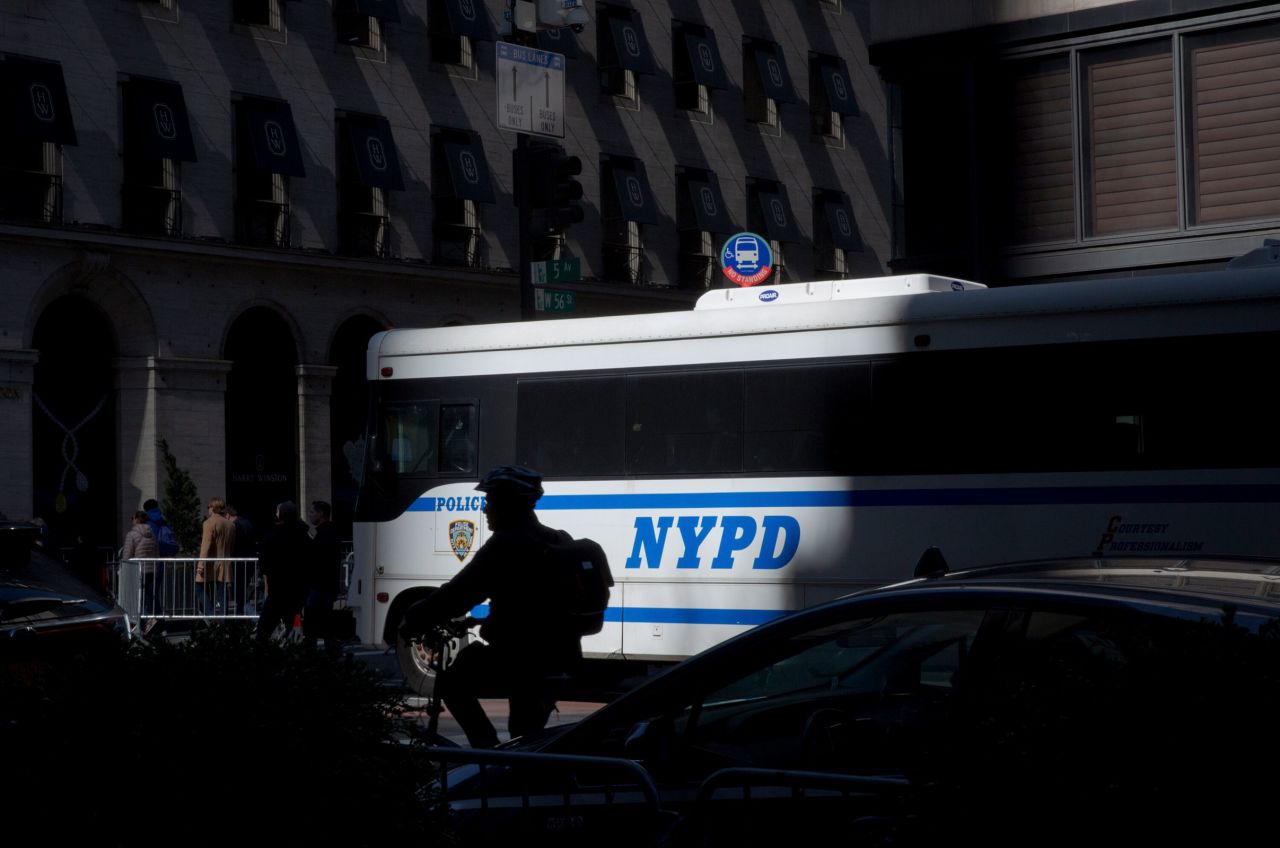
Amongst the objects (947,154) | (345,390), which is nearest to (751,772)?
(947,154)

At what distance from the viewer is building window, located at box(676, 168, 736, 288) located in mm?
41781

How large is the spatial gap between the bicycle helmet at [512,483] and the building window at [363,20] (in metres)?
26.8

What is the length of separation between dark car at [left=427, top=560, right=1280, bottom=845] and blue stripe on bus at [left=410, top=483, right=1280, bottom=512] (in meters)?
8.21

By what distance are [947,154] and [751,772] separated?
17.0 meters

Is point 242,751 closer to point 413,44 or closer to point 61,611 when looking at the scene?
point 61,611

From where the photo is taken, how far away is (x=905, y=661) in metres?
5.30

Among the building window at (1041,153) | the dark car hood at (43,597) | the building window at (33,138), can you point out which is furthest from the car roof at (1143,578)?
the building window at (33,138)

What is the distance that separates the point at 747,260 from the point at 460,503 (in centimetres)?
885

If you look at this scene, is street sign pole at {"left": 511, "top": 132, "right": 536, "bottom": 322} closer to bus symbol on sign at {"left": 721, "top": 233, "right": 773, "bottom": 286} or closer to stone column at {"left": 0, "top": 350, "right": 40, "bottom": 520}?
bus symbol on sign at {"left": 721, "top": 233, "right": 773, "bottom": 286}

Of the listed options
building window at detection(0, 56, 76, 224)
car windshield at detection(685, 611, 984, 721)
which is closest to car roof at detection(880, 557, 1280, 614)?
car windshield at detection(685, 611, 984, 721)

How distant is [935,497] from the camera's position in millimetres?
14359

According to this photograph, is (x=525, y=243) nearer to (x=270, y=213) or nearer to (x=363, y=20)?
(x=270, y=213)

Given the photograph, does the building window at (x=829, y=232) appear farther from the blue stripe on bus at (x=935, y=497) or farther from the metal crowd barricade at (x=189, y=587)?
the blue stripe on bus at (x=935, y=497)

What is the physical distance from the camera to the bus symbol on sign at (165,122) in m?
31.3
